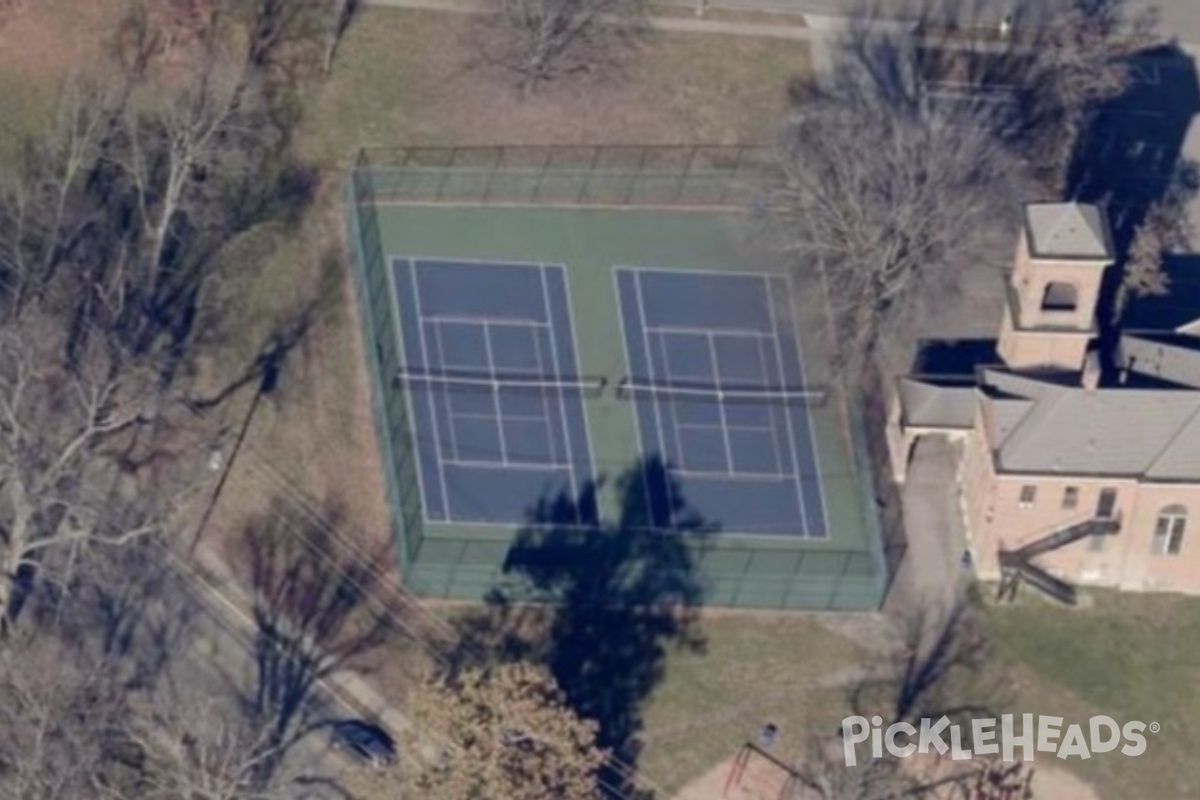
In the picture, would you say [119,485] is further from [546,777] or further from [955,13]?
[955,13]

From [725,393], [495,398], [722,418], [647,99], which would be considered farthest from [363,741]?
[647,99]

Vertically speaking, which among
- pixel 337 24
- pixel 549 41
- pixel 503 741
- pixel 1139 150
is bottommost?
pixel 503 741

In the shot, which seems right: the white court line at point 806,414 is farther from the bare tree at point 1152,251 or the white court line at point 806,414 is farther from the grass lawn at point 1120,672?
the bare tree at point 1152,251

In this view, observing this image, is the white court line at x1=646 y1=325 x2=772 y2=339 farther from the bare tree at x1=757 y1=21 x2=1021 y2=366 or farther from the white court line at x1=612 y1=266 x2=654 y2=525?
the bare tree at x1=757 y1=21 x2=1021 y2=366

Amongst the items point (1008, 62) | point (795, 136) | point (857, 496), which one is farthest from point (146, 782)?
point (1008, 62)

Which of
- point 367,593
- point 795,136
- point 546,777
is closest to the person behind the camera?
point 546,777

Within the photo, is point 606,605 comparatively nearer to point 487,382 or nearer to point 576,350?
point 487,382
